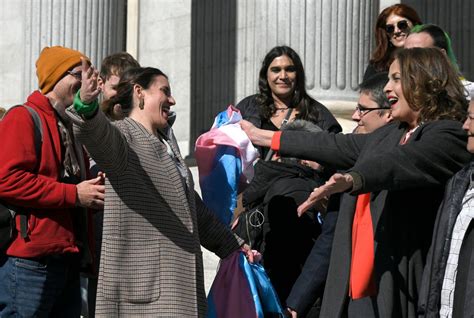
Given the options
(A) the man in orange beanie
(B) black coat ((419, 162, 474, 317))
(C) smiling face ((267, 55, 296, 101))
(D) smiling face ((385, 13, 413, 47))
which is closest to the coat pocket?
(A) the man in orange beanie

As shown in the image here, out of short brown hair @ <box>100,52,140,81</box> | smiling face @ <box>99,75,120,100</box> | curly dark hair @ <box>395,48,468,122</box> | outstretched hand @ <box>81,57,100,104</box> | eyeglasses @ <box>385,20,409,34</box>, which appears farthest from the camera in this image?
eyeglasses @ <box>385,20,409,34</box>

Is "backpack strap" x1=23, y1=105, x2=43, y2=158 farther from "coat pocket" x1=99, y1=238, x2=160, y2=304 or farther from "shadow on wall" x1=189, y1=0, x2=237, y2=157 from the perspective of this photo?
"shadow on wall" x1=189, y1=0, x2=237, y2=157

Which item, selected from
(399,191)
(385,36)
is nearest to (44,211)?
(399,191)

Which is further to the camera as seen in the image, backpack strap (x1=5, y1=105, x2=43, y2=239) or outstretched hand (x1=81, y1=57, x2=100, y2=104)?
backpack strap (x1=5, y1=105, x2=43, y2=239)

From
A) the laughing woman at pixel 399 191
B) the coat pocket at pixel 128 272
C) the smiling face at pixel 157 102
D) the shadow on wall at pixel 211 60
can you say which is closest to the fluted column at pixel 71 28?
the shadow on wall at pixel 211 60

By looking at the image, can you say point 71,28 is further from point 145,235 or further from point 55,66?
point 145,235

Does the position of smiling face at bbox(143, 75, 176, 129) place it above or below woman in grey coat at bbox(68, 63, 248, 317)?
above

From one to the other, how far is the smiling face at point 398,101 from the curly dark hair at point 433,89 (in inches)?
1.2

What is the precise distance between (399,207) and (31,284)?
2000 millimetres

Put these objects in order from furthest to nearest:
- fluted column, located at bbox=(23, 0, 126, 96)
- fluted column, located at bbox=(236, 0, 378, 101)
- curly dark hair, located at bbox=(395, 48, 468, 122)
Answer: fluted column, located at bbox=(23, 0, 126, 96) → fluted column, located at bbox=(236, 0, 378, 101) → curly dark hair, located at bbox=(395, 48, 468, 122)

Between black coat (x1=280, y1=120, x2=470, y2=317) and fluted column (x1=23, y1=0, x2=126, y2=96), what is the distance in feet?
19.5

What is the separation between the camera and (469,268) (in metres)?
5.72

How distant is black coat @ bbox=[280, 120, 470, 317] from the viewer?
6148 millimetres

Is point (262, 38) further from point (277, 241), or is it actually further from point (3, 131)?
A: point (3, 131)
